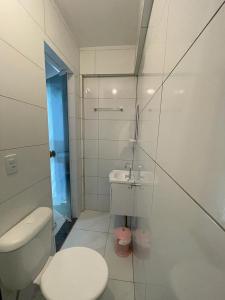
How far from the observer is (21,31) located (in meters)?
0.97

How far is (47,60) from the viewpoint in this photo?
1.59m

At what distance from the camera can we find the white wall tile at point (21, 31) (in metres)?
0.85

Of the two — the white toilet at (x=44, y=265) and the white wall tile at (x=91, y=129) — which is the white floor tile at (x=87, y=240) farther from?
the white wall tile at (x=91, y=129)

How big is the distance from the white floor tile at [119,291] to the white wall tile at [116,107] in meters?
1.89

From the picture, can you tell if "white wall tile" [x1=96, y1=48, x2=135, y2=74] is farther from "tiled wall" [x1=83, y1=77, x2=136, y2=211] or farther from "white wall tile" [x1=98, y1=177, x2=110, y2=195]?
"white wall tile" [x1=98, y1=177, x2=110, y2=195]

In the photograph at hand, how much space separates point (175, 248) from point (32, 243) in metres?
0.90

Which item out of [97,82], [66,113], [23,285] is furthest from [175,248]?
[97,82]

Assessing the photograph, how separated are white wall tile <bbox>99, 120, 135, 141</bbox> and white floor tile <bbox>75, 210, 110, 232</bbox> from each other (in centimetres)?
121

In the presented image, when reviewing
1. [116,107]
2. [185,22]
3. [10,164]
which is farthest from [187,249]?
[116,107]

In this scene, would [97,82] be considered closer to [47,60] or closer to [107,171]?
[47,60]

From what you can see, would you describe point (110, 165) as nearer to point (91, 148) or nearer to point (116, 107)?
point (91, 148)

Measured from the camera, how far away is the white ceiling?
1384 millimetres

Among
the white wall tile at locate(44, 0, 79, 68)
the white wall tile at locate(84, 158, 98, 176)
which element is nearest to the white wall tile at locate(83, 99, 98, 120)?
the white wall tile at locate(44, 0, 79, 68)

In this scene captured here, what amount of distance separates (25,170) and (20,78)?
0.60 metres
